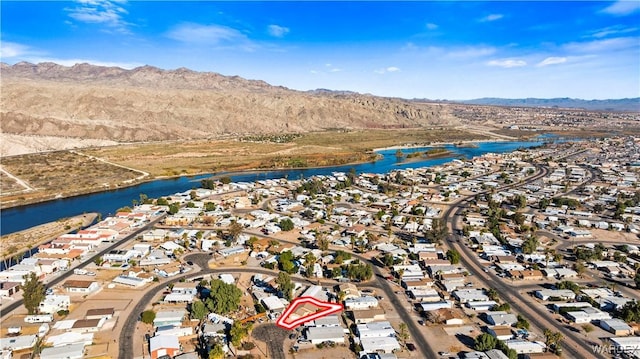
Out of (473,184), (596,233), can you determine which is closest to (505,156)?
(473,184)

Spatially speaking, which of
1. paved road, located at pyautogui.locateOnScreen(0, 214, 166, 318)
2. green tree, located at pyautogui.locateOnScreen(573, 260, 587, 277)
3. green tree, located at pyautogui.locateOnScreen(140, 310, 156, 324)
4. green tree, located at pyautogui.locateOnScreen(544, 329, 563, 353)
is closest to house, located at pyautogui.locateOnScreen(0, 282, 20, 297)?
paved road, located at pyautogui.locateOnScreen(0, 214, 166, 318)

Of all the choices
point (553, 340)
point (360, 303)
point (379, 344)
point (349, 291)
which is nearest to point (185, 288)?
point (349, 291)

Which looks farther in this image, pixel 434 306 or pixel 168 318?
pixel 434 306

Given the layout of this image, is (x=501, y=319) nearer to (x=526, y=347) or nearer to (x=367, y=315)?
(x=526, y=347)

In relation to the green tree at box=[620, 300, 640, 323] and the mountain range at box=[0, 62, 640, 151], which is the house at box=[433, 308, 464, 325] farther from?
the mountain range at box=[0, 62, 640, 151]

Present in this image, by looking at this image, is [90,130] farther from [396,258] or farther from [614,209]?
[614,209]

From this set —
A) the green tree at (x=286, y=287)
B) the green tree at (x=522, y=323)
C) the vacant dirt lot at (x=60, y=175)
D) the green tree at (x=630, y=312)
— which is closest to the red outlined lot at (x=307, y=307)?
the green tree at (x=286, y=287)
